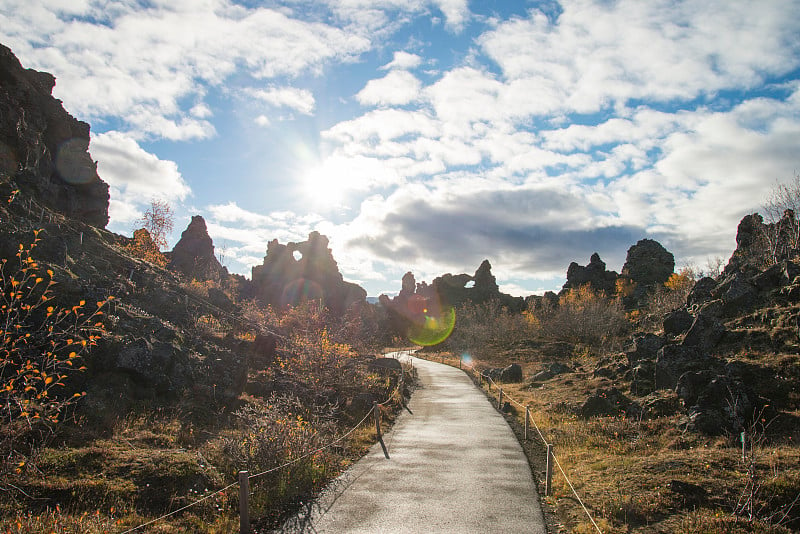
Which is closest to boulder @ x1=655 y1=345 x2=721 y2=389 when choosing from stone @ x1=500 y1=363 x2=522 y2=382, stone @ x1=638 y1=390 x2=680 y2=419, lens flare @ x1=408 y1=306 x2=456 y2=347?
stone @ x1=638 y1=390 x2=680 y2=419

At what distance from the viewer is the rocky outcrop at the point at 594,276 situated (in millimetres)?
76312

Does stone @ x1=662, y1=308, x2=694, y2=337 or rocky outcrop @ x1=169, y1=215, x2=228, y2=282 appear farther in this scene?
rocky outcrop @ x1=169, y1=215, x2=228, y2=282

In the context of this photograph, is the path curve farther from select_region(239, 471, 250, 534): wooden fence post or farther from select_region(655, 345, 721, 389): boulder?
select_region(655, 345, 721, 389): boulder

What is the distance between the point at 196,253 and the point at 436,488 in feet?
175

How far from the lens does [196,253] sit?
56.1m

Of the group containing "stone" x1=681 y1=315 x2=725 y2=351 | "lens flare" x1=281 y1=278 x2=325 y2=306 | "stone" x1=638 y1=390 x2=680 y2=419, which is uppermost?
"lens flare" x1=281 y1=278 x2=325 y2=306

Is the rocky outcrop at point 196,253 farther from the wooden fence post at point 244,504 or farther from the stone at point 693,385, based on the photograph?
the wooden fence post at point 244,504

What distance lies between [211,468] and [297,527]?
3.02 meters

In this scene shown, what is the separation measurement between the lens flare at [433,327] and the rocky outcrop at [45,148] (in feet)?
172

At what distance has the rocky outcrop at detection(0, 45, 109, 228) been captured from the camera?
2658 cm

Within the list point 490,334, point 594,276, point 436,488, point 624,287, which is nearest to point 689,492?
point 436,488

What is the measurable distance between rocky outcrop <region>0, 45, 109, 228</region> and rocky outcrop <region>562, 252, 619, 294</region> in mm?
68933

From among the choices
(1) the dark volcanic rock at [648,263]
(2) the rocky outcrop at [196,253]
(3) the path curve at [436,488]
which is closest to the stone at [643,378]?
(3) the path curve at [436,488]

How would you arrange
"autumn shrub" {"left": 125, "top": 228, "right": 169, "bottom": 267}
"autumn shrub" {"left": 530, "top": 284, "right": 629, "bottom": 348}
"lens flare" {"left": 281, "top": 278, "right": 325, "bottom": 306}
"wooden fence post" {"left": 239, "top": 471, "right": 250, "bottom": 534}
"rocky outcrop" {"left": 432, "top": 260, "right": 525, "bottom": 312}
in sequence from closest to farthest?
"wooden fence post" {"left": 239, "top": 471, "right": 250, "bottom": 534}, "autumn shrub" {"left": 125, "top": 228, "right": 169, "bottom": 267}, "autumn shrub" {"left": 530, "top": 284, "right": 629, "bottom": 348}, "lens flare" {"left": 281, "top": 278, "right": 325, "bottom": 306}, "rocky outcrop" {"left": 432, "top": 260, "right": 525, "bottom": 312}
